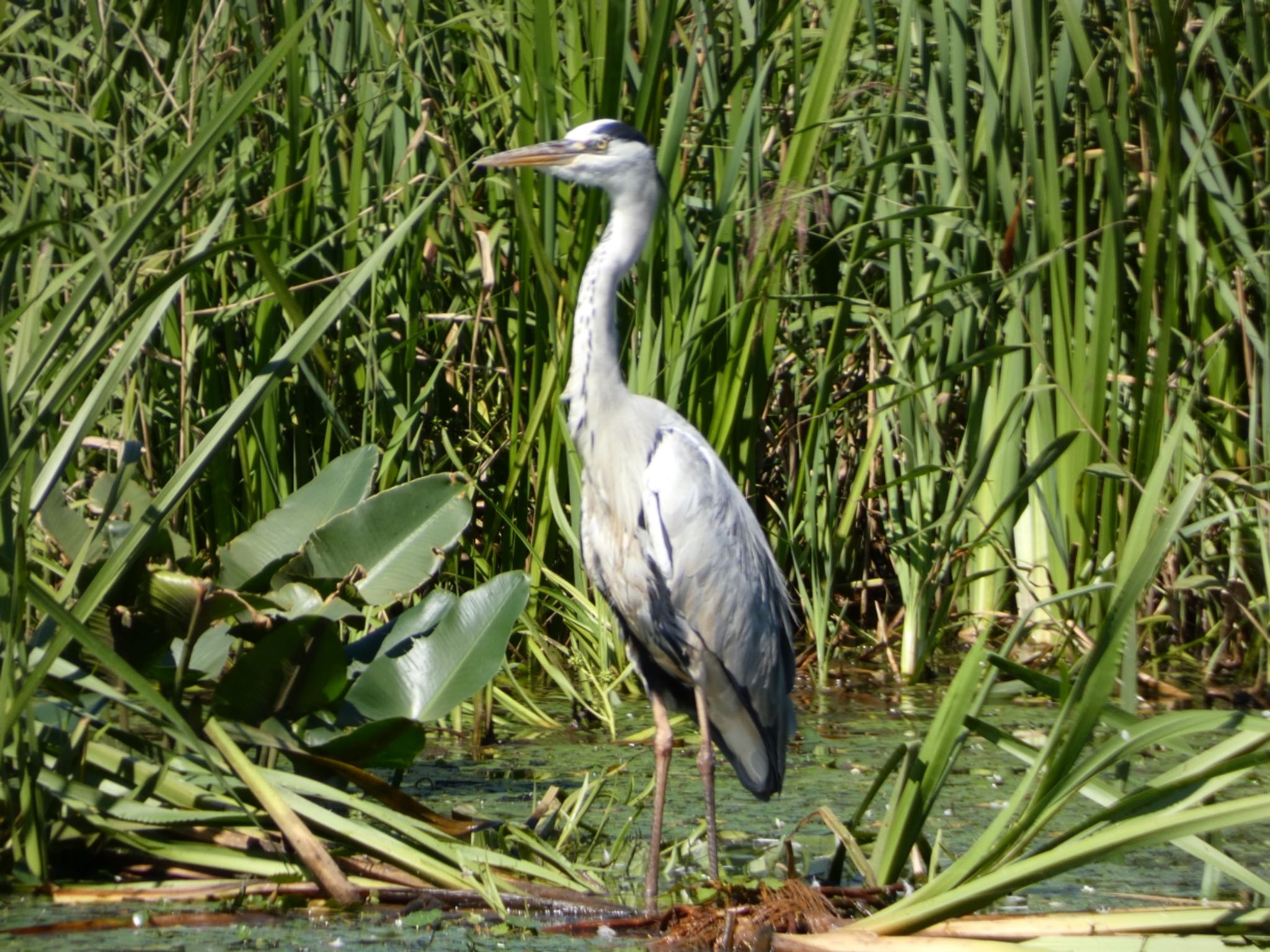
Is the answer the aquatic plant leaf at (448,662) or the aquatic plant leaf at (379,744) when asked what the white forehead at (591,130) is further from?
the aquatic plant leaf at (379,744)

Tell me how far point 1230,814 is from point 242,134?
3357 mm

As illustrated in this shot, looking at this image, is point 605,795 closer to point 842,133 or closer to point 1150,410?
point 1150,410

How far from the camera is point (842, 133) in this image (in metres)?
4.52

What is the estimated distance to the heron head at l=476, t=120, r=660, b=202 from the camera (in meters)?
3.44

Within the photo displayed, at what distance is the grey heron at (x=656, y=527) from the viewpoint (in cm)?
337

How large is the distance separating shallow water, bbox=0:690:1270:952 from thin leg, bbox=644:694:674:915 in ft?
0.16

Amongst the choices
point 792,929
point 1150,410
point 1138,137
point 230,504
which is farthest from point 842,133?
point 792,929

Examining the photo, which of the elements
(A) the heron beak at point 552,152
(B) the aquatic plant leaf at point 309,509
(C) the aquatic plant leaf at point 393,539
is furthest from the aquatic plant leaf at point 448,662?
(A) the heron beak at point 552,152

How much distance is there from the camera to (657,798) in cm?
296

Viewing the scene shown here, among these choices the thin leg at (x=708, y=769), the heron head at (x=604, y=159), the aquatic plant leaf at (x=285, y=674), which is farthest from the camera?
the heron head at (x=604, y=159)

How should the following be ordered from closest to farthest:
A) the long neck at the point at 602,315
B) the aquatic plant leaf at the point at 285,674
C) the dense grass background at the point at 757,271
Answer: the aquatic plant leaf at the point at 285,674 < the long neck at the point at 602,315 < the dense grass background at the point at 757,271

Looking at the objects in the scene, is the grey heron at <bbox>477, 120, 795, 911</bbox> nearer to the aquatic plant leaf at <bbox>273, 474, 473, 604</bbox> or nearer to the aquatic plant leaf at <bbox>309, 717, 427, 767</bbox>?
the aquatic plant leaf at <bbox>273, 474, 473, 604</bbox>

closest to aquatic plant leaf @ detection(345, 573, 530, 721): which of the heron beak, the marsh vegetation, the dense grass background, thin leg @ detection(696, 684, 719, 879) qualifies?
Answer: the marsh vegetation

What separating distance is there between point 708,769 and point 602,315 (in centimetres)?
102
